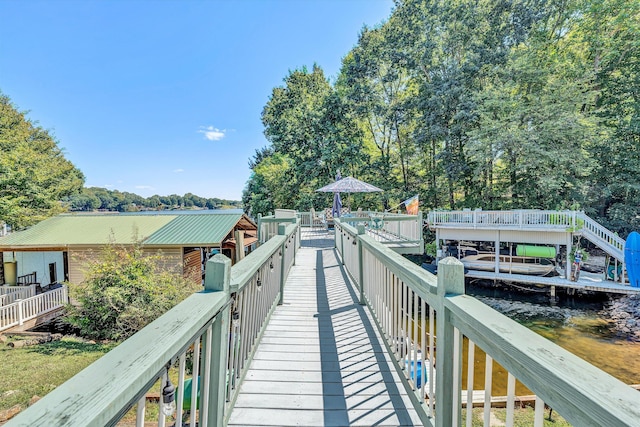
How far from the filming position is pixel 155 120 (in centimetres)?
2731

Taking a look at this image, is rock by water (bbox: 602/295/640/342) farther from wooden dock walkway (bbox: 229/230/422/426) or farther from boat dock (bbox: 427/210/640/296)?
wooden dock walkway (bbox: 229/230/422/426)

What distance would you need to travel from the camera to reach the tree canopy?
51.8 ft

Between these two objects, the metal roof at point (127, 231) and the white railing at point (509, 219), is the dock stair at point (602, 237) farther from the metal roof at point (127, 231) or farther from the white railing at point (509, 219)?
the metal roof at point (127, 231)

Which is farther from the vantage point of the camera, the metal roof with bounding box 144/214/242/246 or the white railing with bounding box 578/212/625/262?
the white railing with bounding box 578/212/625/262

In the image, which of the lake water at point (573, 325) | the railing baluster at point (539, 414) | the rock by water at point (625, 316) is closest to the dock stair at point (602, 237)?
the rock by water at point (625, 316)

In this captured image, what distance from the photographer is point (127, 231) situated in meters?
13.0

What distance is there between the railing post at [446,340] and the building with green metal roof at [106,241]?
1107 cm

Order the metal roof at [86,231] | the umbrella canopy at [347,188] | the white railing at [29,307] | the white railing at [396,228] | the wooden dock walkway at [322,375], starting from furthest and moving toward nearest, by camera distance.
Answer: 1. the metal roof at [86,231]
2. the umbrella canopy at [347,188]
3. the white railing at [29,307]
4. the white railing at [396,228]
5. the wooden dock walkway at [322,375]

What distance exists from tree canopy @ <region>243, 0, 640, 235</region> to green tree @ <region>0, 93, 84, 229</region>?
13.6m

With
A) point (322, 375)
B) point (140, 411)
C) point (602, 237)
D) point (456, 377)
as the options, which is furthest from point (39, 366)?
point (602, 237)

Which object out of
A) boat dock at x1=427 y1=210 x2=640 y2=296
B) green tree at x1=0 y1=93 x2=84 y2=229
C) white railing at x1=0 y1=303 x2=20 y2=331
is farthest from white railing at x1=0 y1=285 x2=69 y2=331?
boat dock at x1=427 y1=210 x2=640 y2=296

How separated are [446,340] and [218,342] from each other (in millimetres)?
1205

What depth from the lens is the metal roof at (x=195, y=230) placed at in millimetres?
12016

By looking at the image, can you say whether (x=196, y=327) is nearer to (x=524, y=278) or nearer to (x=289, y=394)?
(x=289, y=394)
